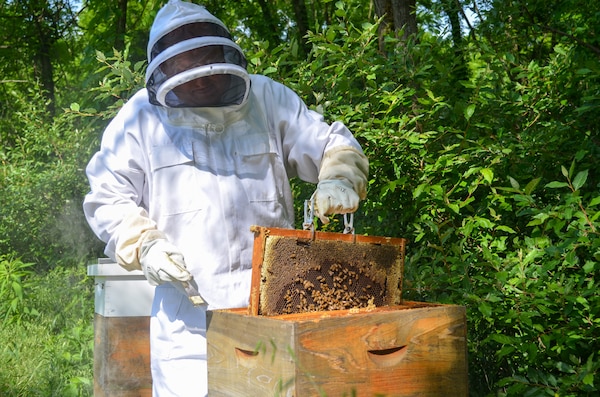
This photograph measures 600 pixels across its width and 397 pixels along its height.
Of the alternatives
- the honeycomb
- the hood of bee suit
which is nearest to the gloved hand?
the honeycomb

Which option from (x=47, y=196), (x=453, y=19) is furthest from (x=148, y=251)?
(x=47, y=196)

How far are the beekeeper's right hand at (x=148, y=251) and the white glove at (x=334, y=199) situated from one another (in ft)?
1.48

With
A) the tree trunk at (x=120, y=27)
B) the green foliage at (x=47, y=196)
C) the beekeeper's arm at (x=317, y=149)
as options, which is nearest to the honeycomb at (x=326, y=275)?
the beekeeper's arm at (x=317, y=149)

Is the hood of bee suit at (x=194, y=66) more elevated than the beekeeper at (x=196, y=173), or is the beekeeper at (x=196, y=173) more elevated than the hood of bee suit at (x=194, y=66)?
the hood of bee suit at (x=194, y=66)

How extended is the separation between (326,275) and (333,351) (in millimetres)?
450

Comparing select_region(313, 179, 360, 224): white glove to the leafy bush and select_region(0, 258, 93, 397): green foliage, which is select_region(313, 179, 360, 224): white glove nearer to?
the leafy bush

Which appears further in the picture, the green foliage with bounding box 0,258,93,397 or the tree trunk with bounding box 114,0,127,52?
the tree trunk with bounding box 114,0,127,52

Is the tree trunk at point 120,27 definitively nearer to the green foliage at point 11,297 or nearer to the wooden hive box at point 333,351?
the green foliage at point 11,297

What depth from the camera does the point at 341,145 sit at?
2463mm

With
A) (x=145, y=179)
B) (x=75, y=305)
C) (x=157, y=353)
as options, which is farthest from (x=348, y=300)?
(x=75, y=305)

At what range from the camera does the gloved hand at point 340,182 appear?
2170 millimetres

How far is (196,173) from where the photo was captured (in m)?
2.40

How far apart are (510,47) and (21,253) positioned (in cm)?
531

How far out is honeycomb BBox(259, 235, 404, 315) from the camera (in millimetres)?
1976
